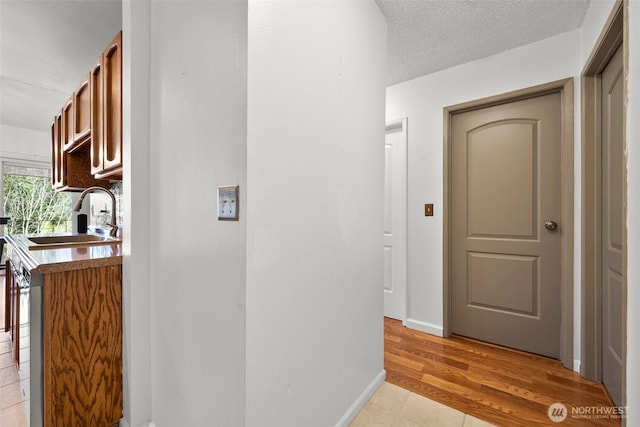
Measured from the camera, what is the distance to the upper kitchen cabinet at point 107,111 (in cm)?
147

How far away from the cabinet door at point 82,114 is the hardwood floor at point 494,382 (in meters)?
2.62

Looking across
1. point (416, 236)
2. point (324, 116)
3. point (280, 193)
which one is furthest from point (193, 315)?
point (416, 236)

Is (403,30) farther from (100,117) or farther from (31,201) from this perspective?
(31,201)

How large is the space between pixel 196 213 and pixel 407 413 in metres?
1.48

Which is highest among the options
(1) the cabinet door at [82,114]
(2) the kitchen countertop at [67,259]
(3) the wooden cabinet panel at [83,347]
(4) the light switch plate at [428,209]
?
(1) the cabinet door at [82,114]

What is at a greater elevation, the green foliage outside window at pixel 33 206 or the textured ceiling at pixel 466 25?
the textured ceiling at pixel 466 25

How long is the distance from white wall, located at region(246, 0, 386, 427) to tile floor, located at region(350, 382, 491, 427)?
0.09 metres

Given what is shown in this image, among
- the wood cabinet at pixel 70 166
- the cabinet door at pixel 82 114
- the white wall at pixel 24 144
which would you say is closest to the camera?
the cabinet door at pixel 82 114

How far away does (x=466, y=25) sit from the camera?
1.91 m

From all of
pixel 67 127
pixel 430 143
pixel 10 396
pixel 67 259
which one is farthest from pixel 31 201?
pixel 430 143

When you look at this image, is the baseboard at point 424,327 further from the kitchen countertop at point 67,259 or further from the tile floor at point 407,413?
the kitchen countertop at point 67,259

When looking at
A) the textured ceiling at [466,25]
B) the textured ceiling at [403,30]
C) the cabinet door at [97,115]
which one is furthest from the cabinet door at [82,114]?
the textured ceiling at [466,25]

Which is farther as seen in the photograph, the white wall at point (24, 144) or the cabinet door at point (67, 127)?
the white wall at point (24, 144)

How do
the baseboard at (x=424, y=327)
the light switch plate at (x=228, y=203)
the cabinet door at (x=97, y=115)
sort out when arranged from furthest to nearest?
1. the baseboard at (x=424, y=327)
2. the cabinet door at (x=97, y=115)
3. the light switch plate at (x=228, y=203)
